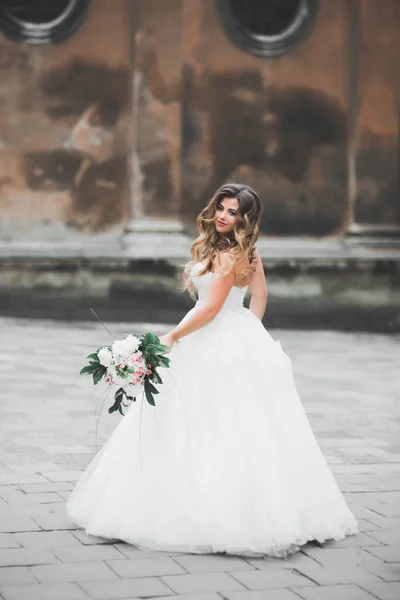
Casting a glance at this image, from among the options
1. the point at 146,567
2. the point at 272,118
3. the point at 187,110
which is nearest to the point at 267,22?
the point at 272,118

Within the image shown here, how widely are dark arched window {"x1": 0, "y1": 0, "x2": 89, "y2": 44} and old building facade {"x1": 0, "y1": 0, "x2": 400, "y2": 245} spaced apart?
0.02m

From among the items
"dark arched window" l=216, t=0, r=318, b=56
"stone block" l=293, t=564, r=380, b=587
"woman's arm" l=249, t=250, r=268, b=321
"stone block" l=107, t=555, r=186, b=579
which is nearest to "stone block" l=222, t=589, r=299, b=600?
"stone block" l=293, t=564, r=380, b=587

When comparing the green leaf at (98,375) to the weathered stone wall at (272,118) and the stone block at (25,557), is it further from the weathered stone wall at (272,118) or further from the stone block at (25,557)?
the weathered stone wall at (272,118)

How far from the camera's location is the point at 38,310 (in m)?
13.9

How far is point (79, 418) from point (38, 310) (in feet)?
20.4

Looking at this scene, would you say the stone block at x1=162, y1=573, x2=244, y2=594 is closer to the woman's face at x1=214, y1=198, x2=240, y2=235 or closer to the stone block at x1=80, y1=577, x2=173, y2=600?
the stone block at x1=80, y1=577, x2=173, y2=600

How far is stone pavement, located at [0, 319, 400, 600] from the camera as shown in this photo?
4.14m

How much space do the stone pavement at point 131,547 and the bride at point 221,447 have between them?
0.10 m

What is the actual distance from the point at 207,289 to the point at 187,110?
9.58 metres

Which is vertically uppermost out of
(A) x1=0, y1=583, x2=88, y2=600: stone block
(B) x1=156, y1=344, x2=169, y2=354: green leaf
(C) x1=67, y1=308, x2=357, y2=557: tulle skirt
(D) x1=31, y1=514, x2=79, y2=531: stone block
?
(B) x1=156, y1=344, x2=169, y2=354: green leaf

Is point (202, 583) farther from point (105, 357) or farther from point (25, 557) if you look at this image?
point (105, 357)

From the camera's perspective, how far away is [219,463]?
4.63m

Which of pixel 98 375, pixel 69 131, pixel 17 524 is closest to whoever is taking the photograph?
pixel 98 375

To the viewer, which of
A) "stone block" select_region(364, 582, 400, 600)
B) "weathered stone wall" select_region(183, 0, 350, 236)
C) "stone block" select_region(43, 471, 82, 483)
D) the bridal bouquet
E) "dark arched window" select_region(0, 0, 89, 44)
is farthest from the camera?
"weathered stone wall" select_region(183, 0, 350, 236)
